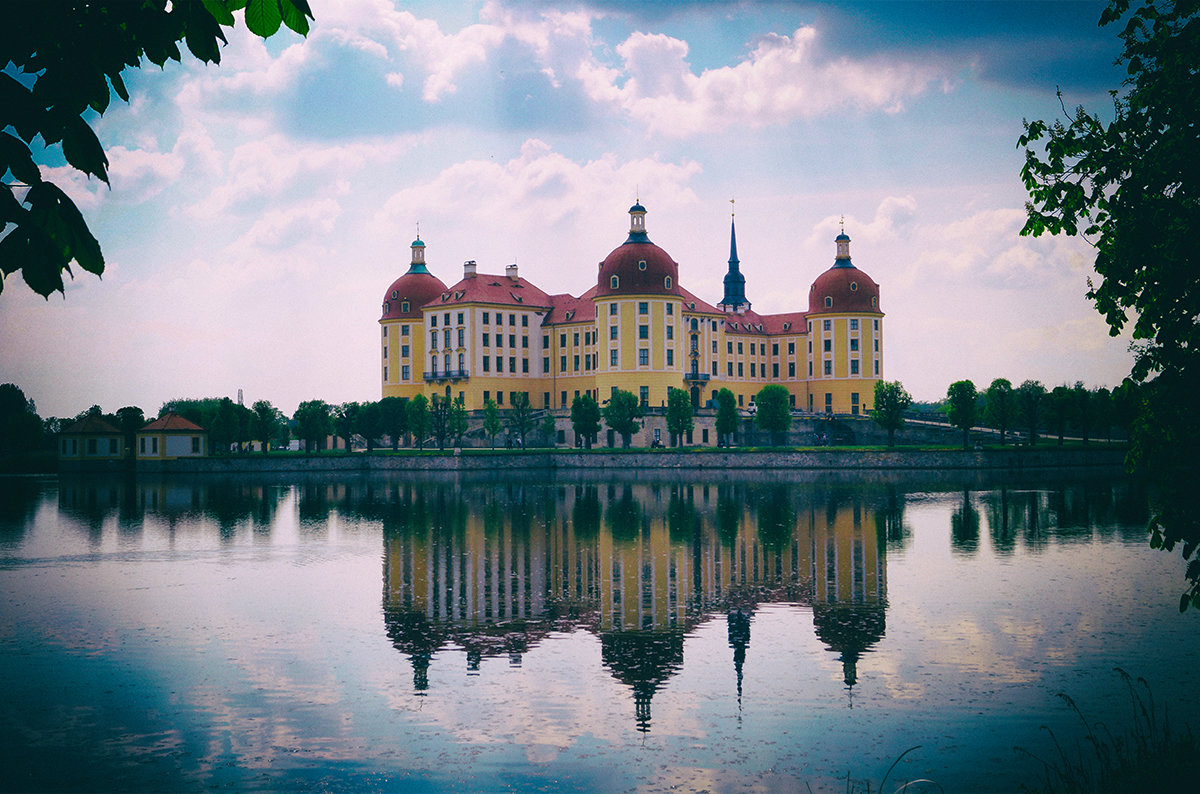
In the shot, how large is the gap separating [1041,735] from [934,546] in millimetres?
20253

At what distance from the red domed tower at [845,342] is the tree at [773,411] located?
65.8 ft

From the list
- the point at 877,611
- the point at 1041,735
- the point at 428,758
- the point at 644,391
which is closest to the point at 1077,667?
the point at 1041,735

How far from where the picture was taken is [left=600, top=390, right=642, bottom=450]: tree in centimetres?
9338

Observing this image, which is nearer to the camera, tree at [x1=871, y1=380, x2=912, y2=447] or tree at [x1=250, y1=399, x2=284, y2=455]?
tree at [x1=871, y1=380, x2=912, y2=447]

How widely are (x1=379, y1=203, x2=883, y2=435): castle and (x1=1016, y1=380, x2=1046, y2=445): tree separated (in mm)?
16415

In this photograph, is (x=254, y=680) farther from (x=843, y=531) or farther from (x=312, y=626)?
(x=843, y=531)

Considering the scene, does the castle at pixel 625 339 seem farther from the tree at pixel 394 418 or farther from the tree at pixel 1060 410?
the tree at pixel 1060 410

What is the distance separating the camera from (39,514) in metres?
49.9

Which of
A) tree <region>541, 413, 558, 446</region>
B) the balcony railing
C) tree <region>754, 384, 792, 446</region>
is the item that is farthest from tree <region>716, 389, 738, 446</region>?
the balcony railing

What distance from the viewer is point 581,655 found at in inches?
679

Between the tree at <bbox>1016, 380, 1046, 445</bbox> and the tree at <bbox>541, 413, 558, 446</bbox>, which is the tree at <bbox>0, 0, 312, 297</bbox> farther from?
the tree at <bbox>541, 413, 558, 446</bbox>

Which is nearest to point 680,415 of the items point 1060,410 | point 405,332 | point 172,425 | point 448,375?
point 448,375

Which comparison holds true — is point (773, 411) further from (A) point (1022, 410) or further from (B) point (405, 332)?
(B) point (405, 332)

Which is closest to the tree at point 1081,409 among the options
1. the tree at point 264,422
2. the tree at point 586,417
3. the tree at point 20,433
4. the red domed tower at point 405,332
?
the tree at point 586,417
